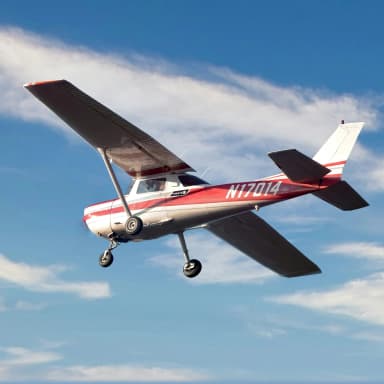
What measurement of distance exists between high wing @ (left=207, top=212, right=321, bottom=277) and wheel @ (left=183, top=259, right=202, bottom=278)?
1632mm

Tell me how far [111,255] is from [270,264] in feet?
25.2

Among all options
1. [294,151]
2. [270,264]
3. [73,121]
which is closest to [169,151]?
[73,121]

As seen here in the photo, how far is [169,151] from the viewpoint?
28453mm

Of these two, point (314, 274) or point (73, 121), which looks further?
point (314, 274)

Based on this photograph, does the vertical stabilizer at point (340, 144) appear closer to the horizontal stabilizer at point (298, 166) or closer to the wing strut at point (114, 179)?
the horizontal stabilizer at point (298, 166)

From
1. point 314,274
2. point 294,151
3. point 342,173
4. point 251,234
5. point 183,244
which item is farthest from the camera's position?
point 314,274

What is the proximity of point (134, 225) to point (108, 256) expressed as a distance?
5.92ft

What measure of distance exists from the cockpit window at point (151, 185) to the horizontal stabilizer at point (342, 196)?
5204mm

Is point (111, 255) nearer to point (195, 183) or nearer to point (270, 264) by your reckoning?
point (195, 183)

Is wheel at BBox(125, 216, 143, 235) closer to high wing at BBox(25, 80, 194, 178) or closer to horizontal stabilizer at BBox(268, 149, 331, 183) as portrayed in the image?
high wing at BBox(25, 80, 194, 178)

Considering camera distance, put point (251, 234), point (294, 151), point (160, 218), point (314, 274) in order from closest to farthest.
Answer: point (294, 151) → point (160, 218) → point (251, 234) → point (314, 274)

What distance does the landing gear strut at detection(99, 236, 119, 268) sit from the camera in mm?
29453

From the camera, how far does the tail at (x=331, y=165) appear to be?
81.6ft

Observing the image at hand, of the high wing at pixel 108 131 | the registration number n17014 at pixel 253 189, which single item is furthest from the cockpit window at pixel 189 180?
the registration number n17014 at pixel 253 189
